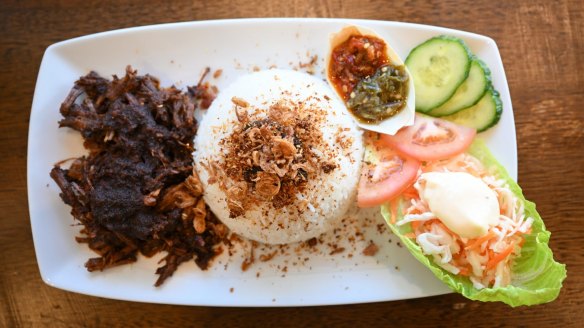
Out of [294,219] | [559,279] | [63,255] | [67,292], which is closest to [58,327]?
[67,292]

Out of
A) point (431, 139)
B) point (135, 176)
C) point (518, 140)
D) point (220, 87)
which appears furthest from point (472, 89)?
point (135, 176)

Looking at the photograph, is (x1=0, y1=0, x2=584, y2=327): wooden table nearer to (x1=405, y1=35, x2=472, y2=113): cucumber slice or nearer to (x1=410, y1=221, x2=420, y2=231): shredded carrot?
(x1=405, y1=35, x2=472, y2=113): cucumber slice

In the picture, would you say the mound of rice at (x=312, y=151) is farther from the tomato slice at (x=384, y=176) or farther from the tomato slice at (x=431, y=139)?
the tomato slice at (x=431, y=139)

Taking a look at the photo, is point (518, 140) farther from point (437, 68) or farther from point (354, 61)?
point (354, 61)

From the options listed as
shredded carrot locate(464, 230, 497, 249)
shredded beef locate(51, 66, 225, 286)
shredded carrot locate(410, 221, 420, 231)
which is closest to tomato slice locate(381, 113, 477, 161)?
shredded carrot locate(410, 221, 420, 231)

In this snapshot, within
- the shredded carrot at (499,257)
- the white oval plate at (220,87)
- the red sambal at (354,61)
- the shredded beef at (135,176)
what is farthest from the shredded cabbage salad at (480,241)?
the shredded beef at (135,176)

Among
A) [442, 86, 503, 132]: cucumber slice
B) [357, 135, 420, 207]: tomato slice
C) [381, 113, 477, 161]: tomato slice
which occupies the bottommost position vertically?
[357, 135, 420, 207]: tomato slice
